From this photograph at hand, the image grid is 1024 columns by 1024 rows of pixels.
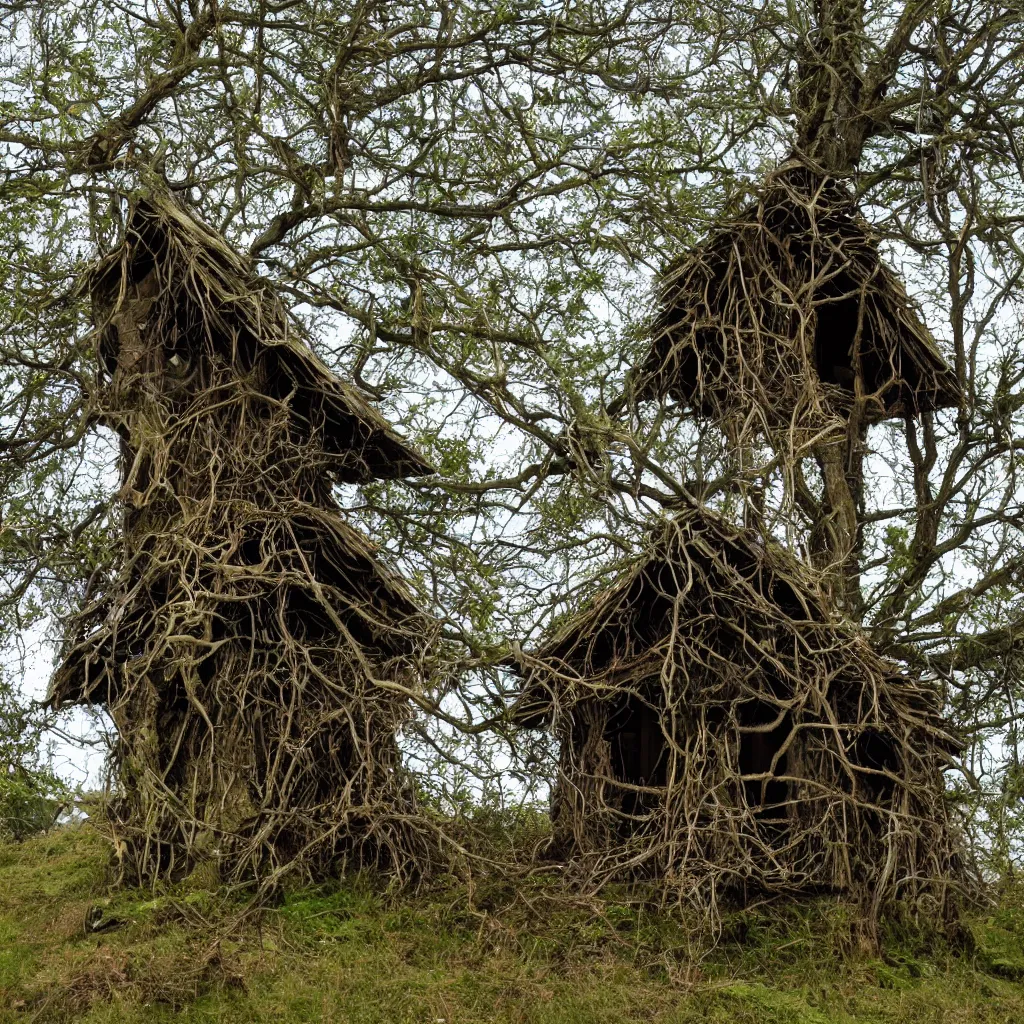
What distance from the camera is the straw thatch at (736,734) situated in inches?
374

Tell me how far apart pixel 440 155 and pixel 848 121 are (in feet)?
12.8

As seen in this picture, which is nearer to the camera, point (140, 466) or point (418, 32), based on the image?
point (140, 466)

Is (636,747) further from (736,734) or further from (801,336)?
(801,336)

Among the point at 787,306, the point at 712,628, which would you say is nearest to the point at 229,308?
the point at 787,306

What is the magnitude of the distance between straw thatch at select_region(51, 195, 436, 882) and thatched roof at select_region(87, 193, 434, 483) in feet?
0.06

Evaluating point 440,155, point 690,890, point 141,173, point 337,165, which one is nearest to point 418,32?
point 440,155

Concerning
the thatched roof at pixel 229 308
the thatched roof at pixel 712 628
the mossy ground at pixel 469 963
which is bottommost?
the mossy ground at pixel 469 963

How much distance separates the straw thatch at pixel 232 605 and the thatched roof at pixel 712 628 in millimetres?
1315

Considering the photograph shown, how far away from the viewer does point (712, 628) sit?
10.1 m

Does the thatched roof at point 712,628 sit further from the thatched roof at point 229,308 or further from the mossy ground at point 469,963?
the thatched roof at point 229,308

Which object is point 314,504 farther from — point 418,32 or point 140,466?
point 418,32

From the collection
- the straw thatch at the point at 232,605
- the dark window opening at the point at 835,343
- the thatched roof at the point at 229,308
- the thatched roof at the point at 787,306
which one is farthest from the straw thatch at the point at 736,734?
the dark window opening at the point at 835,343

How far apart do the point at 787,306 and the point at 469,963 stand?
223 inches

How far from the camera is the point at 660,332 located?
12.4m
